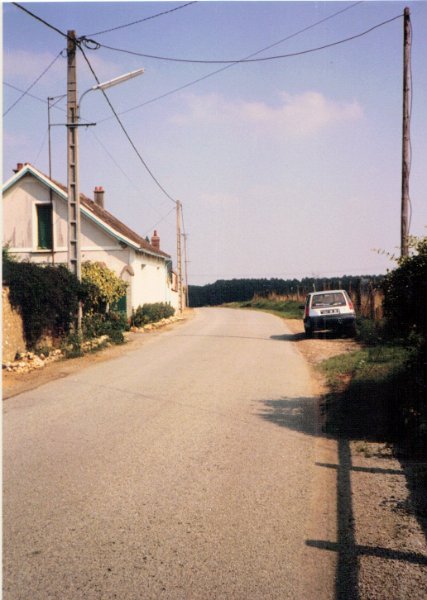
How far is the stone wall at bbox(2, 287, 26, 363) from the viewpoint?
12.5m

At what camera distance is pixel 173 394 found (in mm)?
8844

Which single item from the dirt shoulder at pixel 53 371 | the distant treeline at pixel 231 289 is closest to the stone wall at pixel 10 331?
the dirt shoulder at pixel 53 371

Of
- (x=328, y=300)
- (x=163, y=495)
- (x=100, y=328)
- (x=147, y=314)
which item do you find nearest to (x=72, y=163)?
(x=100, y=328)

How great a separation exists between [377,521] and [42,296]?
11.2m

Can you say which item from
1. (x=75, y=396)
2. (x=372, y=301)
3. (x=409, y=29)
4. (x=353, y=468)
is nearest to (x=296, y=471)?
(x=353, y=468)

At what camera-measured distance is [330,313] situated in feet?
57.9

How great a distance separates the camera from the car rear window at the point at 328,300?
17953 mm

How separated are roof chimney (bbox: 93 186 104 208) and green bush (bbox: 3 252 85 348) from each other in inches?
662

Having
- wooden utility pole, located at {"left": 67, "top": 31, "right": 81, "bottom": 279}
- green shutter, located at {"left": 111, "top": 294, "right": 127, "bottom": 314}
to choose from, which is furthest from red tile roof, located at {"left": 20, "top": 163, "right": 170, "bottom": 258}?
wooden utility pole, located at {"left": 67, "top": 31, "right": 81, "bottom": 279}

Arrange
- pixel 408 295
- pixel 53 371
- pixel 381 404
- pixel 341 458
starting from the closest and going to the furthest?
1. pixel 341 458
2. pixel 408 295
3. pixel 381 404
4. pixel 53 371

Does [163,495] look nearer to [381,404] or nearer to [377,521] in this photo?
[377,521]

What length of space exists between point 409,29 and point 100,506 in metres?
13.4

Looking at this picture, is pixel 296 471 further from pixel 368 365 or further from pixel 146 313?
pixel 146 313

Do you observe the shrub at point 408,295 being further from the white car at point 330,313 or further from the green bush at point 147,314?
the green bush at point 147,314
